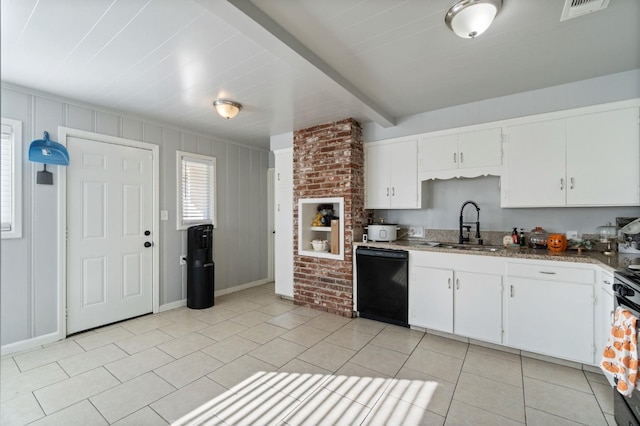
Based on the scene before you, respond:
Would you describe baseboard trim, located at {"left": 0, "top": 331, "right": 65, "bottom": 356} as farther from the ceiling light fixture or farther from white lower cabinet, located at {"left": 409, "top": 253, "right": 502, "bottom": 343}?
white lower cabinet, located at {"left": 409, "top": 253, "right": 502, "bottom": 343}

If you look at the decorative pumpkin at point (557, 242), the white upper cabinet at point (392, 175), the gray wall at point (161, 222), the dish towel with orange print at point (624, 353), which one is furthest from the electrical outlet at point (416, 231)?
the gray wall at point (161, 222)

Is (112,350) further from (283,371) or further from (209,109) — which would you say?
(209,109)

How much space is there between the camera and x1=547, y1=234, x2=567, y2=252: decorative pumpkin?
269 cm

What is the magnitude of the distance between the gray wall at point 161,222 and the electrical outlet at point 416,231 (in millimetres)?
2698

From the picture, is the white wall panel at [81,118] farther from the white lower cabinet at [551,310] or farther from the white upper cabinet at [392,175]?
the white lower cabinet at [551,310]

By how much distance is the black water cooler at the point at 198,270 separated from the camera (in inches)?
152

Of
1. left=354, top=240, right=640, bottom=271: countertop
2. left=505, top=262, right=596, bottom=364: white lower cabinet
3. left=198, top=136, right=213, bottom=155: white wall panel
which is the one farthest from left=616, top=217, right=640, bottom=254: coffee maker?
left=198, top=136, right=213, bottom=155: white wall panel

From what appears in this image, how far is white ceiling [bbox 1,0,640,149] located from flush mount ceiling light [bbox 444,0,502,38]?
0.06m

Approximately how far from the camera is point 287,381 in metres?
2.22

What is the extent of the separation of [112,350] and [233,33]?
118 inches

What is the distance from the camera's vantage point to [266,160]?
530 centimetres

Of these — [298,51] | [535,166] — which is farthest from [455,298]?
[298,51]

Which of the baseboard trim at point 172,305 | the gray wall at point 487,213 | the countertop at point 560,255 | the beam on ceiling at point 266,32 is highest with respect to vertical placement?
the beam on ceiling at point 266,32

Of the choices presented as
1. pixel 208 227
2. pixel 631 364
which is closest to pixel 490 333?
pixel 631 364
